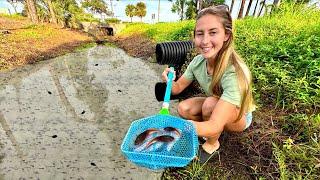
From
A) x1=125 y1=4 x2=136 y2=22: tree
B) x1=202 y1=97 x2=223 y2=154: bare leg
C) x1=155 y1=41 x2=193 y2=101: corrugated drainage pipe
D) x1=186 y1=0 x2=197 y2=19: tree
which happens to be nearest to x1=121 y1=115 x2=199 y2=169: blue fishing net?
x1=202 y1=97 x2=223 y2=154: bare leg

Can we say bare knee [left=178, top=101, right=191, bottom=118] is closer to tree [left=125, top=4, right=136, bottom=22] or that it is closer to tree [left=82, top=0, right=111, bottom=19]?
tree [left=82, top=0, right=111, bottom=19]

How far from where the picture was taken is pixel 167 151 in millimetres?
1799

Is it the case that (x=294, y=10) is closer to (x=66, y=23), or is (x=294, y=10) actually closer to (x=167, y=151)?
(x=167, y=151)

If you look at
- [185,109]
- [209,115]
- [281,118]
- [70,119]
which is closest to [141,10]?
[70,119]

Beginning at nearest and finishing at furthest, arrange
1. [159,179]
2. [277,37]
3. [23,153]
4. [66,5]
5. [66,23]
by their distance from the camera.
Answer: [159,179], [23,153], [277,37], [66,23], [66,5]

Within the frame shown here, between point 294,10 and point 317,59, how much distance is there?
2936 mm

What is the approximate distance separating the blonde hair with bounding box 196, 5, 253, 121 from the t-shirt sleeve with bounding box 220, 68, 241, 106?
3 cm

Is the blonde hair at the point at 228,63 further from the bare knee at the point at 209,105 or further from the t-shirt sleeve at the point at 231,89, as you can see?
the bare knee at the point at 209,105

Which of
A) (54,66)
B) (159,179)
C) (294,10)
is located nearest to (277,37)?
(294,10)

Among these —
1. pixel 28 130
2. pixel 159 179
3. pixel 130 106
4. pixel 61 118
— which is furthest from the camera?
pixel 130 106

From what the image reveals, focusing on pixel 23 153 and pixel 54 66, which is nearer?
pixel 23 153

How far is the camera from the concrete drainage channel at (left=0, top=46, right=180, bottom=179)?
2195 millimetres

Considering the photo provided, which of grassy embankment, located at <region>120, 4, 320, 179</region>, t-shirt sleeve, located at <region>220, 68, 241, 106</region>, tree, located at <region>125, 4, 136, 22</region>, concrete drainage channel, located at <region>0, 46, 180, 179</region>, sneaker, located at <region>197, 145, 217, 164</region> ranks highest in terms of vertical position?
t-shirt sleeve, located at <region>220, 68, 241, 106</region>

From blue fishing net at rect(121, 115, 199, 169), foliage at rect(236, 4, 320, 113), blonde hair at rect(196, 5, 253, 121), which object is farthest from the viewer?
foliage at rect(236, 4, 320, 113)
